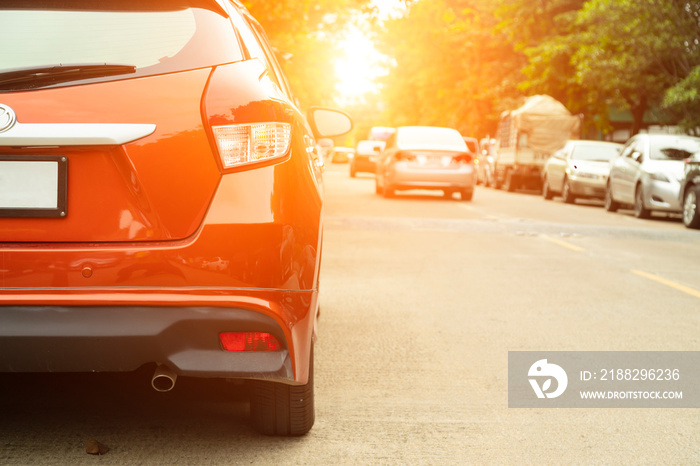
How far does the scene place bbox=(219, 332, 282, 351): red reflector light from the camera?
3.34 metres

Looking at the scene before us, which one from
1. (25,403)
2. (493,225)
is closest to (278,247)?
(25,403)

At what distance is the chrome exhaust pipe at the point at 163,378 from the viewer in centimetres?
A: 343

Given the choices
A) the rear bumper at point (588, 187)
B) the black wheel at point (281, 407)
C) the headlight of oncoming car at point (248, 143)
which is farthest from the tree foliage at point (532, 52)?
the headlight of oncoming car at point (248, 143)

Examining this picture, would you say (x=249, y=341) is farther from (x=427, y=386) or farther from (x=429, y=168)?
(x=429, y=168)

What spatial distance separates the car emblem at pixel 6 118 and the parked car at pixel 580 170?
21.5m

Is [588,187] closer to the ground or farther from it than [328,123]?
closer to the ground

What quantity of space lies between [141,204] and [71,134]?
11.6 inches

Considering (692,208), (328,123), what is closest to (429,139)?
(692,208)

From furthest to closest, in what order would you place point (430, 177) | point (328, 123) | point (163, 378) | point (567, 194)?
1. point (567, 194)
2. point (430, 177)
3. point (328, 123)
4. point (163, 378)

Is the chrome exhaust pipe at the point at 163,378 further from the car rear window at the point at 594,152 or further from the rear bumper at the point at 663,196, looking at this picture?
the car rear window at the point at 594,152

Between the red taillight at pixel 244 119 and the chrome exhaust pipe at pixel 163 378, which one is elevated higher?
the red taillight at pixel 244 119

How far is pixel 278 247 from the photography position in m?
3.36

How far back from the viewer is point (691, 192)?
1653 cm

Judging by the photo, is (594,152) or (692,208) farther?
(594,152)
